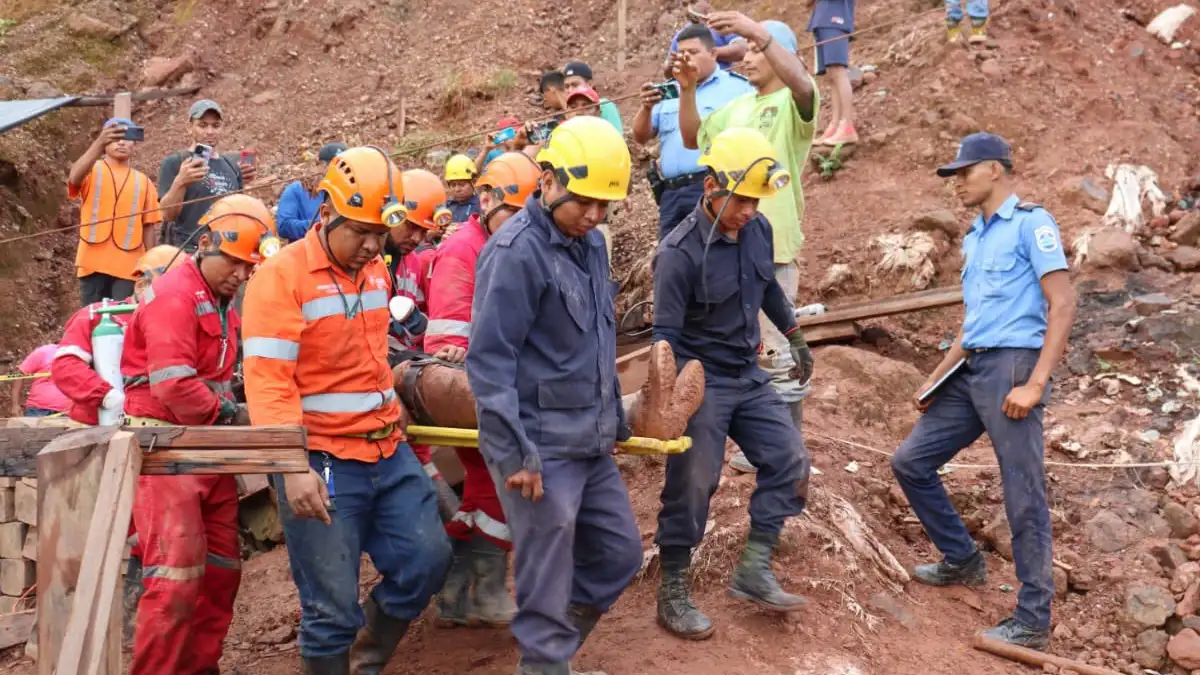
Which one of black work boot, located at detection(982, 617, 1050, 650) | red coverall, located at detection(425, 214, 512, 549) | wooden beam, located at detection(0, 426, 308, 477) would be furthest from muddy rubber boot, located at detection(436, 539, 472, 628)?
black work boot, located at detection(982, 617, 1050, 650)

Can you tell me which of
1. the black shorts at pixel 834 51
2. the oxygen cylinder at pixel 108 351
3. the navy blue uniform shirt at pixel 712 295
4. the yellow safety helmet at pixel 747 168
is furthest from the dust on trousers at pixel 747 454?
the black shorts at pixel 834 51

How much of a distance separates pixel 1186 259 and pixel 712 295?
5770 mm

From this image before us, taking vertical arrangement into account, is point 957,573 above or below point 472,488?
below

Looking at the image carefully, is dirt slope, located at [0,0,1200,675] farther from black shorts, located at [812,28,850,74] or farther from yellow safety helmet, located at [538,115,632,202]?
yellow safety helmet, located at [538,115,632,202]

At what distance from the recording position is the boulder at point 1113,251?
360 inches

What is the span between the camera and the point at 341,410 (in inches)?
179

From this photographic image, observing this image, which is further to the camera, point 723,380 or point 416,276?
point 416,276

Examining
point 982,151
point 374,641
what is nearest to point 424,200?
point 374,641

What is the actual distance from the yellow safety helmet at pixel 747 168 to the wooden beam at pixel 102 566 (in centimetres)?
258

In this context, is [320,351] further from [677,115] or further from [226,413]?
[677,115]

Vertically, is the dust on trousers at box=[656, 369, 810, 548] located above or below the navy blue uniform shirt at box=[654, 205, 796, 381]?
below

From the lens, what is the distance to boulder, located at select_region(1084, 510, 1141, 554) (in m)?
6.53

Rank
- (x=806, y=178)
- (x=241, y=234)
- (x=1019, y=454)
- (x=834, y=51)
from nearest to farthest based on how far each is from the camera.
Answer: (x=241, y=234) < (x=1019, y=454) < (x=834, y=51) < (x=806, y=178)

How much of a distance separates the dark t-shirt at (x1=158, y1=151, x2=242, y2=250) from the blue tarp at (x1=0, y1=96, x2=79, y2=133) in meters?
2.73
